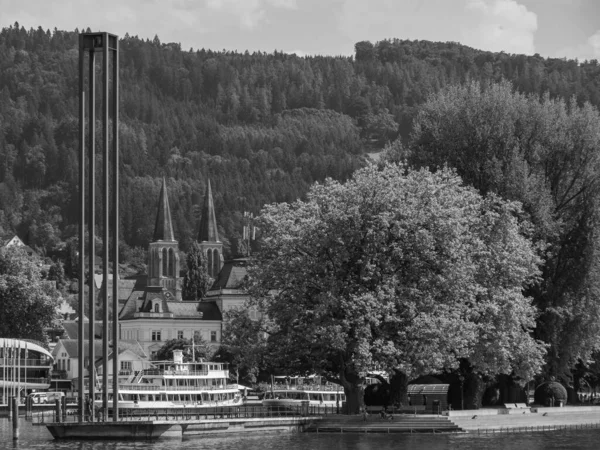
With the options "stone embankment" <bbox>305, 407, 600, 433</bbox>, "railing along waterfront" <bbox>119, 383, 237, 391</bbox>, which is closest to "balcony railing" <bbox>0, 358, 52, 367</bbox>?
"railing along waterfront" <bbox>119, 383, 237, 391</bbox>

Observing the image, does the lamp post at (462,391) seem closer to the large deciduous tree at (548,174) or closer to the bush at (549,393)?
the large deciduous tree at (548,174)

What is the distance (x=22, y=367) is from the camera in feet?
438

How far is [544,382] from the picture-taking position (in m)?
95.9

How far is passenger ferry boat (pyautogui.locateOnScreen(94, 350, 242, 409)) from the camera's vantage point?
373 ft

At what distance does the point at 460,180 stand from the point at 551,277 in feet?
33.8

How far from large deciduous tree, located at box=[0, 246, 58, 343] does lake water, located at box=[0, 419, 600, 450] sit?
48917 mm

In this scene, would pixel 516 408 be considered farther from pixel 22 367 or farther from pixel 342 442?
pixel 22 367

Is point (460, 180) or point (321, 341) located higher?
point (460, 180)

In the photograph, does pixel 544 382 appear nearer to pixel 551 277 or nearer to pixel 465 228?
pixel 551 277

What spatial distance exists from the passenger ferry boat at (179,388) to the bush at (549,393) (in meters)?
32.2

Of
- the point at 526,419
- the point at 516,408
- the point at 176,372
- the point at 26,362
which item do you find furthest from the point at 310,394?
the point at 526,419

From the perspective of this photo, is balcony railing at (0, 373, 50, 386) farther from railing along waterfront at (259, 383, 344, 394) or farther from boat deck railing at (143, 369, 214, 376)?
railing along waterfront at (259, 383, 344, 394)

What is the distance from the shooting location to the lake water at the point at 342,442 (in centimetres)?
7362

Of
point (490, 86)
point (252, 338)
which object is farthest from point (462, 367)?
point (490, 86)
